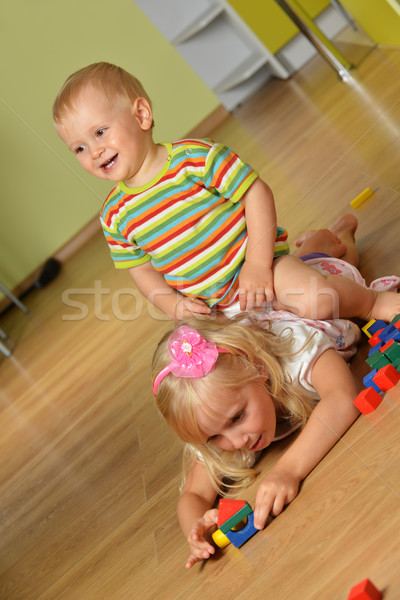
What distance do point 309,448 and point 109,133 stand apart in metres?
0.52

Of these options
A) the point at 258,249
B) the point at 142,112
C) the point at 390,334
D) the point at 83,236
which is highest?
the point at 142,112

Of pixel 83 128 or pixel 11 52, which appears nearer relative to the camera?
pixel 83 128

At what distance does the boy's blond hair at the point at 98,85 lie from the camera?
100cm

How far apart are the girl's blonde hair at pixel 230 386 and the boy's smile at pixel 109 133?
0.88 ft

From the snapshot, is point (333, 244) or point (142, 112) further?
point (333, 244)

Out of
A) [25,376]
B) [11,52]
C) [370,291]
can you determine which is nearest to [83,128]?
[370,291]

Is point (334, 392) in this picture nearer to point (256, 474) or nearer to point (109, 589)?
point (256, 474)

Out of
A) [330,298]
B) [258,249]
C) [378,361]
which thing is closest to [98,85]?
[258,249]

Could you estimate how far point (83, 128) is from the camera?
991 mm

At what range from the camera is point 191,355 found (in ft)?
2.75

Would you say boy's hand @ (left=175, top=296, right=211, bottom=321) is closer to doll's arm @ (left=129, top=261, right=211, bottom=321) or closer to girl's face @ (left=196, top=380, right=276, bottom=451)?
doll's arm @ (left=129, top=261, right=211, bottom=321)

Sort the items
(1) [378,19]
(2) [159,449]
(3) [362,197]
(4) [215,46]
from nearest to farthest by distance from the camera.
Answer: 1. (2) [159,449]
2. (3) [362,197]
3. (1) [378,19]
4. (4) [215,46]

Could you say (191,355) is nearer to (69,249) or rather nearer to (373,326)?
(373,326)

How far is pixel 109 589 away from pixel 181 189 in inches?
21.8
